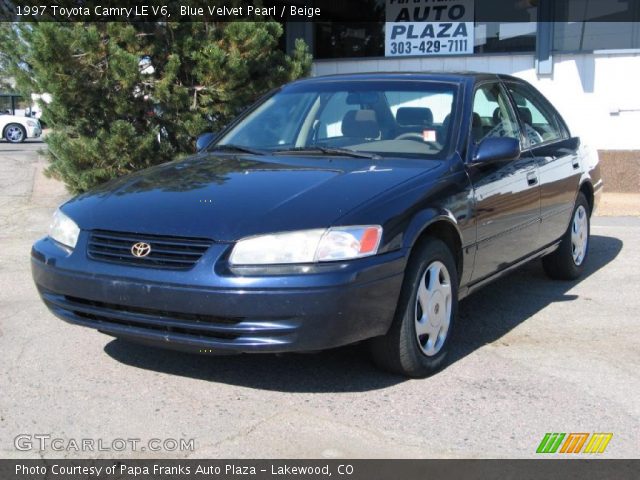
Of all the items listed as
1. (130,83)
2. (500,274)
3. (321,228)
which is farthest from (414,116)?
(130,83)

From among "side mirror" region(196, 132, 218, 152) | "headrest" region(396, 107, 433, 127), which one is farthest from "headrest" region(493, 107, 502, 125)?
"side mirror" region(196, 132, 218, 152)

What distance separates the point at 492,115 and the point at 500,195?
0.76 meters

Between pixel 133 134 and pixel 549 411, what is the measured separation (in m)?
6.40

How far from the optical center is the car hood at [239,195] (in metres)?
3.70

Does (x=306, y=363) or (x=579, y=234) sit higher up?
(x=579, y=234)

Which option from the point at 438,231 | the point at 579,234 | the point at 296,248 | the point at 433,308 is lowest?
the point at 579,234

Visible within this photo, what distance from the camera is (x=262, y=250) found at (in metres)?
3.58

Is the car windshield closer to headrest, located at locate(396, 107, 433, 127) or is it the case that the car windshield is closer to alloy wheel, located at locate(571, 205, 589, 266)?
headrest, located at locate(396, 107, 433, 127)

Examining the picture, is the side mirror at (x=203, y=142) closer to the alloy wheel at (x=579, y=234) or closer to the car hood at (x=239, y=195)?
the car hood at (x=239, y=195)

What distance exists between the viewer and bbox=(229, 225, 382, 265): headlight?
357 cm

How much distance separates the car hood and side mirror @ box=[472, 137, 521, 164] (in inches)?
14.4

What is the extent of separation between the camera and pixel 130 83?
874 cm

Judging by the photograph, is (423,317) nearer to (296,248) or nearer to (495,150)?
(296,248)

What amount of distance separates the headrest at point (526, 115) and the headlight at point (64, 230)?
3.16 m
